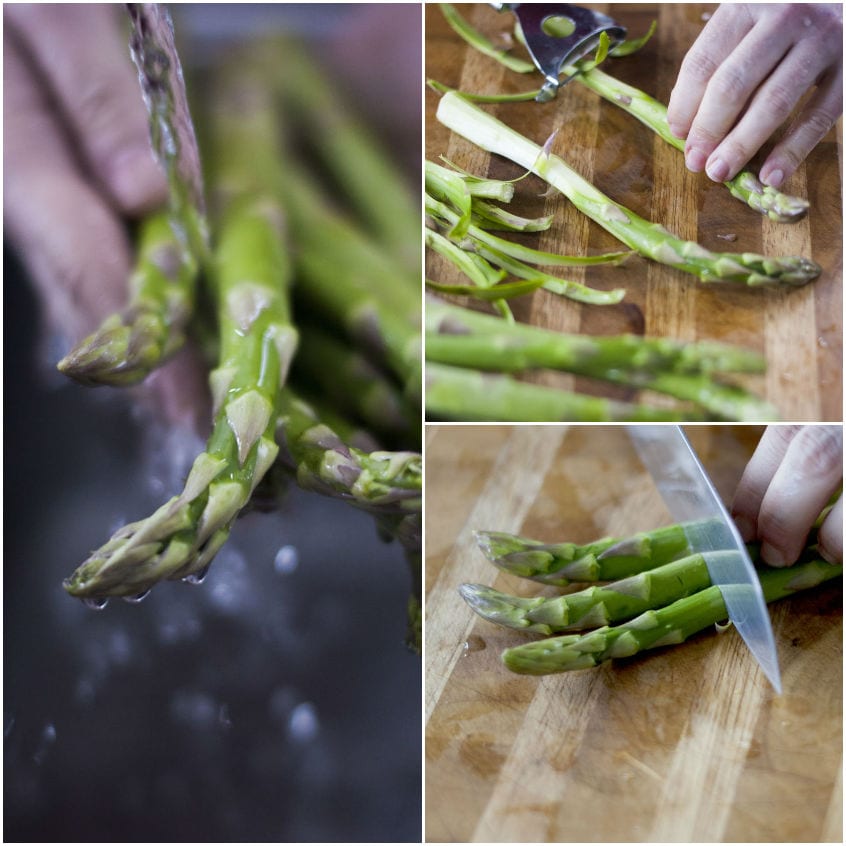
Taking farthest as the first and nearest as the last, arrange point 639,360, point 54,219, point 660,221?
point 54,219
point 660,221
point 639,360

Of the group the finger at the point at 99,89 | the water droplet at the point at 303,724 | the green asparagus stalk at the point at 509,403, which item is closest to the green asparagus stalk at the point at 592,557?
the green asparagus stalk at the point at 509,403

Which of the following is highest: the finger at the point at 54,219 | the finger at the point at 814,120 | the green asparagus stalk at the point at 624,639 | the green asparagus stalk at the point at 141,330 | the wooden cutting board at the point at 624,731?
the finger at the point at 814,120

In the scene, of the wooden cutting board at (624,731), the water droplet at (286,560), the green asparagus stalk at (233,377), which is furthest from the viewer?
the water droplet at (286,560)

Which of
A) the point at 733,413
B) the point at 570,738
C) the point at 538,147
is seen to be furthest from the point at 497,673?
the point at 538,147

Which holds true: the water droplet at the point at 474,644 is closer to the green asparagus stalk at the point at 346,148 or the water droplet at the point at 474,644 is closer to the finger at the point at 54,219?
the green asparagus stalk at the point at 346,148

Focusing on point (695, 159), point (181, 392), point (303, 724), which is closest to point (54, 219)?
point (181, 392)

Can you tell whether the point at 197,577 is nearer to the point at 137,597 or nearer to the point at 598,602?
the point at 137,597

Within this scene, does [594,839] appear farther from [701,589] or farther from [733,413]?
[733,413]
